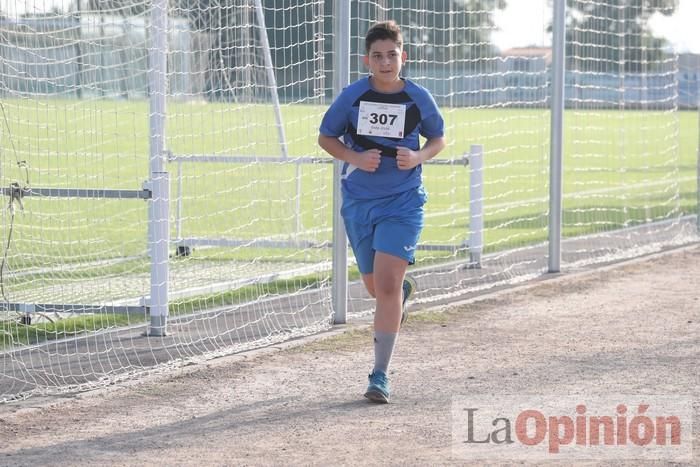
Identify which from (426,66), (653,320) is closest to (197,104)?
(426,66)

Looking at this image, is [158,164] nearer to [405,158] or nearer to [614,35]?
[405,158]

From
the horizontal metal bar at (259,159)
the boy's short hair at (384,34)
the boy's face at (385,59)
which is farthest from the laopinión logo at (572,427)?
the horizontal metal bar at (259,159)

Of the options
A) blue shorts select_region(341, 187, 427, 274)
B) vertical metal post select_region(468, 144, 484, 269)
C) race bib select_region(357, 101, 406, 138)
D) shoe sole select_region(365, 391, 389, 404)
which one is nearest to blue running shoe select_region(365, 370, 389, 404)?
shoe sole select_region(365, 391, 389, 404)

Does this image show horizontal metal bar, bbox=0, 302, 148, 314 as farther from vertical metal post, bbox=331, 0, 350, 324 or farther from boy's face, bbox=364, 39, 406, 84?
boy's face, bbox=364, 39, 406, 84

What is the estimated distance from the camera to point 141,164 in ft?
83.1

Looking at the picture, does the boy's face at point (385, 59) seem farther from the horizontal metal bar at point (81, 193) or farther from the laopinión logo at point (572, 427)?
the horizontal metal bar at point (81, 193)

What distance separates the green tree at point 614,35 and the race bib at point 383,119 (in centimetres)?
745

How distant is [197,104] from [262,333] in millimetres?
4739

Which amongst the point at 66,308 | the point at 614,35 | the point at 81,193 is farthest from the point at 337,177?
the point at 614,35

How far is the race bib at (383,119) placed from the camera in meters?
7.27

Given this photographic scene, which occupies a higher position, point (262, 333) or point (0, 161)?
point (0, 161)

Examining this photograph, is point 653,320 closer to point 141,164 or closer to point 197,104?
point 197,104

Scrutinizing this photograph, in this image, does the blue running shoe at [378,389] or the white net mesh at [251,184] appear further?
the white net mesh at [251,184]

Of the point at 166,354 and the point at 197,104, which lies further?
the point at 197,104
